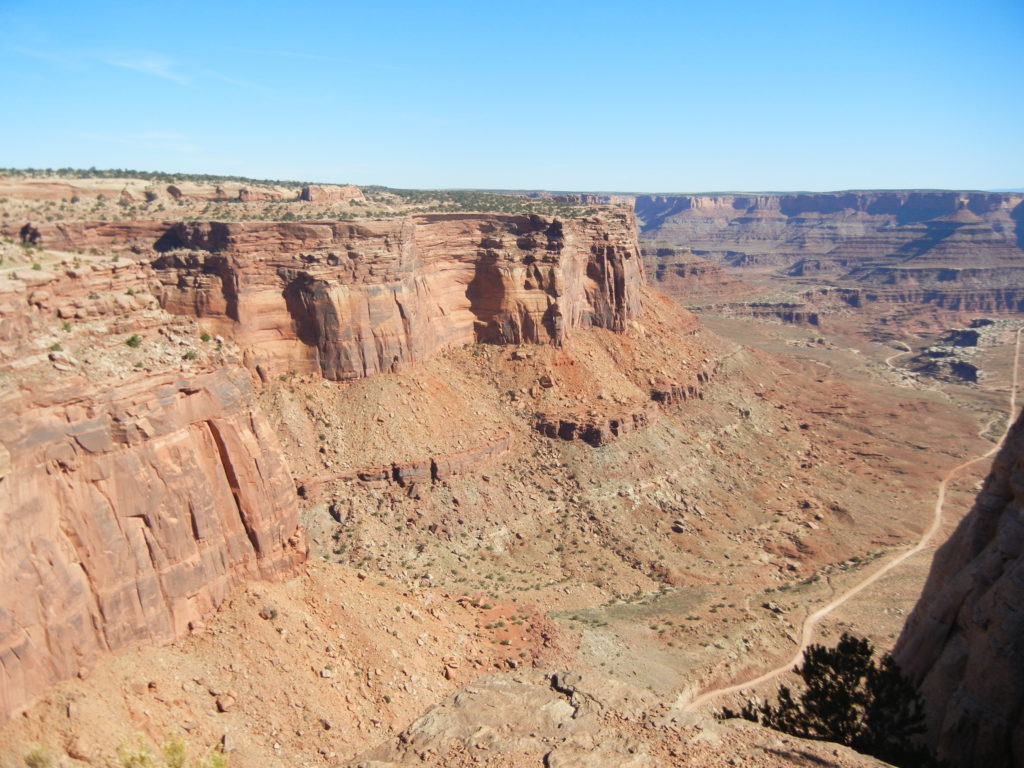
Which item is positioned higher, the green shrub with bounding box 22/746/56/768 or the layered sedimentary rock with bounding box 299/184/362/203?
the layered sedimentary rock with bounding box 299/184/362/203

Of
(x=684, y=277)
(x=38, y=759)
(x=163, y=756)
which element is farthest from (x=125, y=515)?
(x=684, y=277)

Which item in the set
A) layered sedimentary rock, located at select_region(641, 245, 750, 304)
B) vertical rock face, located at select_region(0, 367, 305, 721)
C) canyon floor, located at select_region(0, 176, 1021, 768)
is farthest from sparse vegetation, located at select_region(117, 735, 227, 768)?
layered sedimentary rock, located at select_region(641, 245, 750, 304)

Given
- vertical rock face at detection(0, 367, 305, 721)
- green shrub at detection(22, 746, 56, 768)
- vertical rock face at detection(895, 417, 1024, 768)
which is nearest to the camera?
green shrub at detection(22, 746, 56, 768)

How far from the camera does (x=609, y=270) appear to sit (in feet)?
223

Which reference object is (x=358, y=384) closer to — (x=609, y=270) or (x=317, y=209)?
(x=317, y=209)

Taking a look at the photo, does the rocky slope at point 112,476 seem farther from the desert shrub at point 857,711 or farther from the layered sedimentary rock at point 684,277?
the layered sedimentary rock at point 684,277

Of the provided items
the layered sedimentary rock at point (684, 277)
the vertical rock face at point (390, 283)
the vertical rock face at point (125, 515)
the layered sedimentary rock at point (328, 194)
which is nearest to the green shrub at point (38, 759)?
the vertical rock face at point (125, 515)

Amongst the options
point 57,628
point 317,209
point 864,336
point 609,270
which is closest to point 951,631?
point 57,628

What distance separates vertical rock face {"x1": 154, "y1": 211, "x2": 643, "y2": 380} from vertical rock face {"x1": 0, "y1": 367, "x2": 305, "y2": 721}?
20.4 meters

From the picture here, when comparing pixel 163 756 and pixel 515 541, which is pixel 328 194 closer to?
pixel 515 541

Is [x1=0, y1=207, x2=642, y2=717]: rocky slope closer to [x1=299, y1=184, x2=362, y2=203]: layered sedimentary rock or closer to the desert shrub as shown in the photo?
the desert shrub

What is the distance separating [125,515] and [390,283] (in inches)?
1245

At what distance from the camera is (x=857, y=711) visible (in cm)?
2386

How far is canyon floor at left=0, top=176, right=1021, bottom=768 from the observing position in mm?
22750
